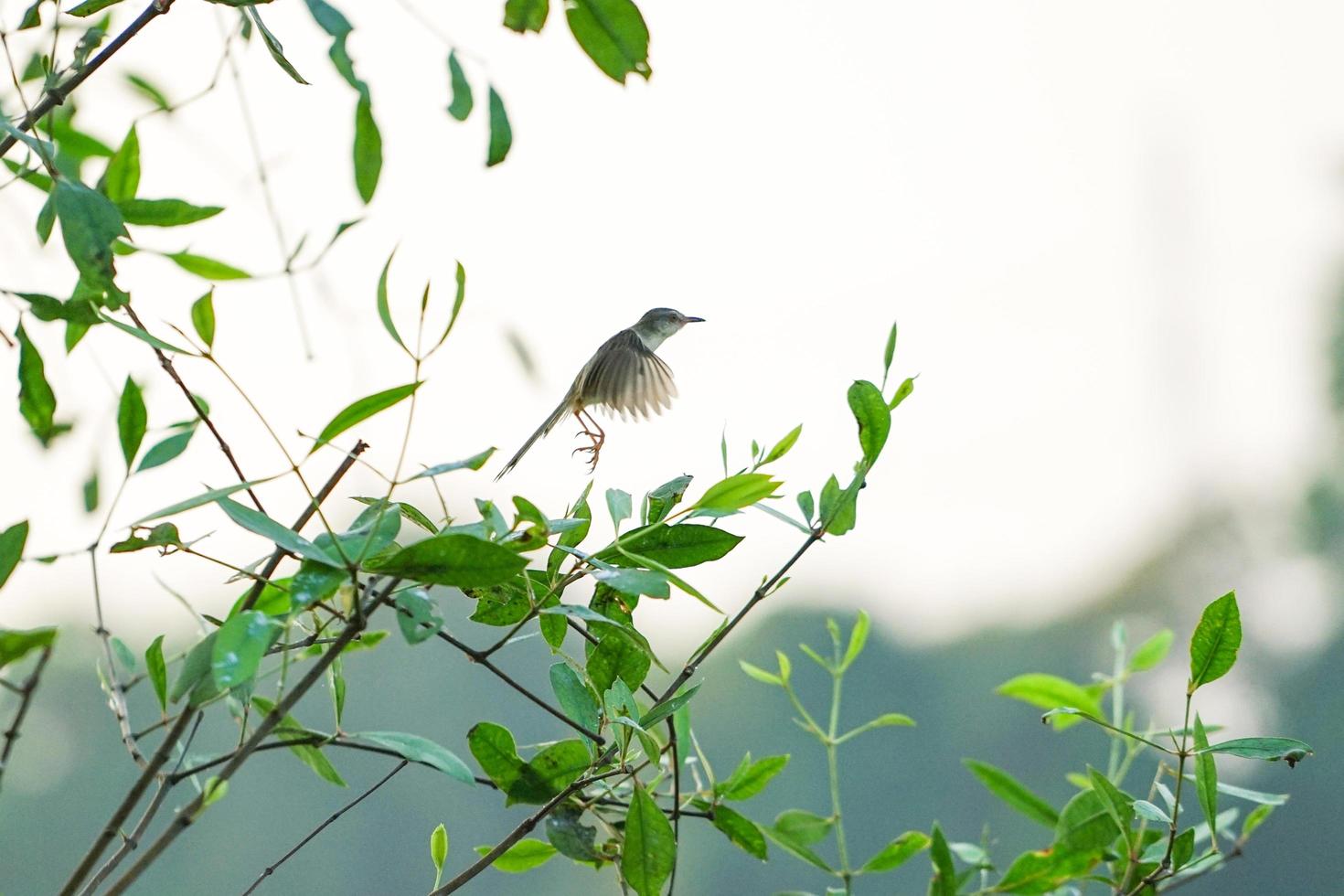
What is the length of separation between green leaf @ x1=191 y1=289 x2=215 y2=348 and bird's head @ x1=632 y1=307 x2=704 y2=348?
1435 millimetres

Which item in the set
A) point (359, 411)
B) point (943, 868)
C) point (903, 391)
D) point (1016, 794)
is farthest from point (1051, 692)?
point (359, 411)

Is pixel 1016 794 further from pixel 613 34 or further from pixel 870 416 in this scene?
pixel 613 34

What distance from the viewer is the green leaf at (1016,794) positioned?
1073mm

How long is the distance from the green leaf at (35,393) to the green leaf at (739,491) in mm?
355

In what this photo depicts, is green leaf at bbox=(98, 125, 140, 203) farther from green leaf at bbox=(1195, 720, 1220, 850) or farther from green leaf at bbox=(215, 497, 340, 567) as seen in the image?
green leaf at bbox=(1195, 720, 1220, 850)

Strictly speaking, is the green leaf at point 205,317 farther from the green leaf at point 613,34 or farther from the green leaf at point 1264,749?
the green leaf at point 1264,749

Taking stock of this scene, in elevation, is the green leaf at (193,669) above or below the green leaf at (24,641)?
below

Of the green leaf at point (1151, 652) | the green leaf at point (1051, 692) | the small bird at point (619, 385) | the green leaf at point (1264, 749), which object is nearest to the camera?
the green leaf at point (1264, 749)

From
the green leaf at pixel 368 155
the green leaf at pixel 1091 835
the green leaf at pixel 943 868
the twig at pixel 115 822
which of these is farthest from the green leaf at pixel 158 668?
the green leaf at pixel 1091 835

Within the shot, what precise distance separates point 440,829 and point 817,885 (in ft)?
36.9

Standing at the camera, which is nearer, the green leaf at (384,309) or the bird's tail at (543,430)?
the green leaf at (384,309)

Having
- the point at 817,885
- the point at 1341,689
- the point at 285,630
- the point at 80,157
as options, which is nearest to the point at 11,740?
the point at 285,630

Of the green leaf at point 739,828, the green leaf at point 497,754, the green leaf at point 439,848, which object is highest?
the green leaf at point 497,754

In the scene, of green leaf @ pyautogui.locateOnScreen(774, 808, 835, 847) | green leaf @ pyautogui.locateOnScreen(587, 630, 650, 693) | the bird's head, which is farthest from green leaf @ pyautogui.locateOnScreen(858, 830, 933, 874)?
the bird's head
